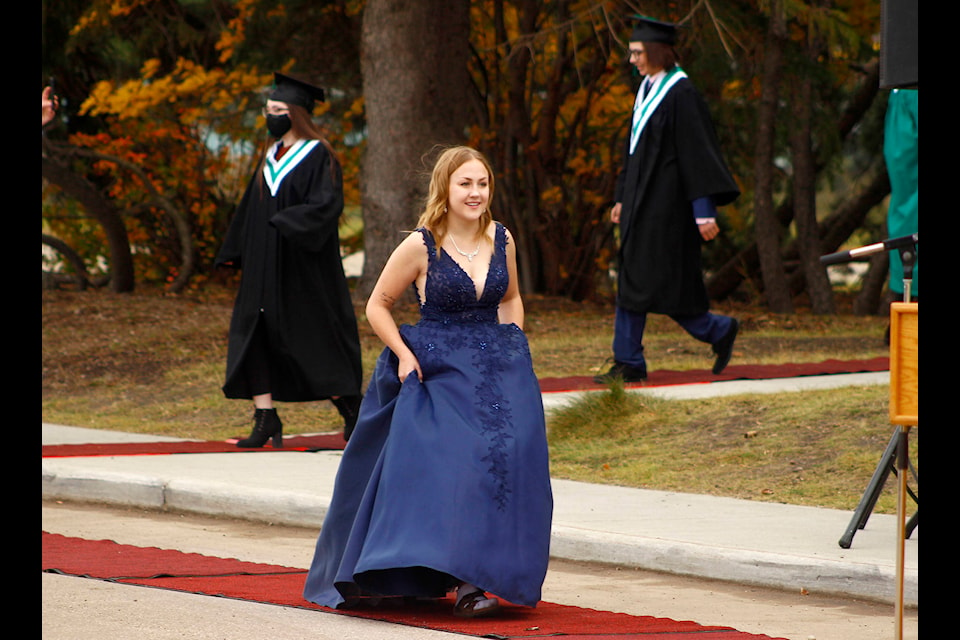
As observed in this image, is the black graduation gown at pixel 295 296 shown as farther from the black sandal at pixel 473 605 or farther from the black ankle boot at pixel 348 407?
the black sandal at pixel 473 605

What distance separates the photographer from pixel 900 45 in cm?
461

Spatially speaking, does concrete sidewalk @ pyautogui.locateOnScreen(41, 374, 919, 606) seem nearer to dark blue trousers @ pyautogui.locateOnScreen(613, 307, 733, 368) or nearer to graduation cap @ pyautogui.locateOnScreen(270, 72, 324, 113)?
graduation cap @ pyautogui.locateOnScreen(270, 72, 324, 113)

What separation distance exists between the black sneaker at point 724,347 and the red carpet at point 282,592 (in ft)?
17.1

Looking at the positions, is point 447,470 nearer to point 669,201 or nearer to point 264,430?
point 264,430

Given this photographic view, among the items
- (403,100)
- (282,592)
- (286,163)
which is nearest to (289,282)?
(286,163)

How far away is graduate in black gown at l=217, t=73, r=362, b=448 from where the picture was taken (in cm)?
915

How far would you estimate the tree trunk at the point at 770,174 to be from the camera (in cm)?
1711

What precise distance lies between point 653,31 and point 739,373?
2.75 meters

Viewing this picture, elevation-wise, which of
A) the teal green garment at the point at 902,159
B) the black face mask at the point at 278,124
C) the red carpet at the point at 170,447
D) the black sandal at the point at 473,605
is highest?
the black face mask at the point at 278,124

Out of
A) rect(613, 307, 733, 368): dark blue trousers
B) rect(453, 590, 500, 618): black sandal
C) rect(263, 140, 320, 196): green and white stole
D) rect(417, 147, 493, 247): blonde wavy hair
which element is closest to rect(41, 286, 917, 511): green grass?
rect(613, 307, 733, 368): dark blue trousers

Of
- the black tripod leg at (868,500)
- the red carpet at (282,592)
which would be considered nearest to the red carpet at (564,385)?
the red carpet at (282,592)
